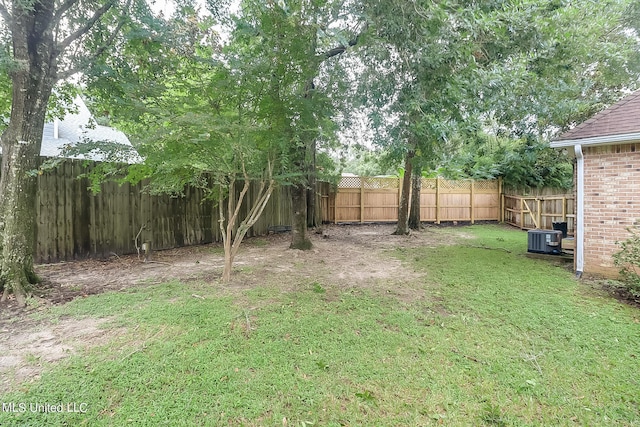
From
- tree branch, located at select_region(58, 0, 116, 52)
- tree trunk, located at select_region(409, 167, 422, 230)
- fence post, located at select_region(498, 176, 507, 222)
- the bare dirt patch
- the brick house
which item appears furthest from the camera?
fence post, located at select_region(498, 176, 507, 222)

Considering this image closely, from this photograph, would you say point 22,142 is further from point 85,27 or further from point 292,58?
point 292,58

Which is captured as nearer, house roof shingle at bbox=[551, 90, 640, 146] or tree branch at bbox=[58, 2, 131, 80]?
tree branch at bbox=[58, 2, 131, 80]

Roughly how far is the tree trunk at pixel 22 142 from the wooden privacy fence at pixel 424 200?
908 cm

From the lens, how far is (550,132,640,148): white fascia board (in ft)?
14.4

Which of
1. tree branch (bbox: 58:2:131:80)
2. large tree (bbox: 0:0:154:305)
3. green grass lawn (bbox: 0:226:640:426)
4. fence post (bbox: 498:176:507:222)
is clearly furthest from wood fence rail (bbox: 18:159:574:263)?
green grass lawn (bbox: 0:226:640:426)

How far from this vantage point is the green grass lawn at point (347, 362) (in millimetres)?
1924

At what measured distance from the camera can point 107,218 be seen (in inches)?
224

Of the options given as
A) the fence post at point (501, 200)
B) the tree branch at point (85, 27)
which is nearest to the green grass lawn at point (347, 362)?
the tree branch at point (85, 27)

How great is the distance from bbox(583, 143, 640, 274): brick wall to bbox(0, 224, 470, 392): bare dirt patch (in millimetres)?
2772

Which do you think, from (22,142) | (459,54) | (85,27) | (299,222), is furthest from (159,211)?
(459,54)

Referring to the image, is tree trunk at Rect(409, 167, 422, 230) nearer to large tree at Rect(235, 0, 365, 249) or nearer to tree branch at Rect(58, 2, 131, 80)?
large tree at Rect(235, 0, 365, 249)

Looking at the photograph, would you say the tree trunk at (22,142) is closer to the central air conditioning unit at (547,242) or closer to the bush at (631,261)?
the bush at (631,261)

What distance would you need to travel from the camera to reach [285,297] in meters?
3.87

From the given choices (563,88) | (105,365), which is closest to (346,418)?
(105,365)
